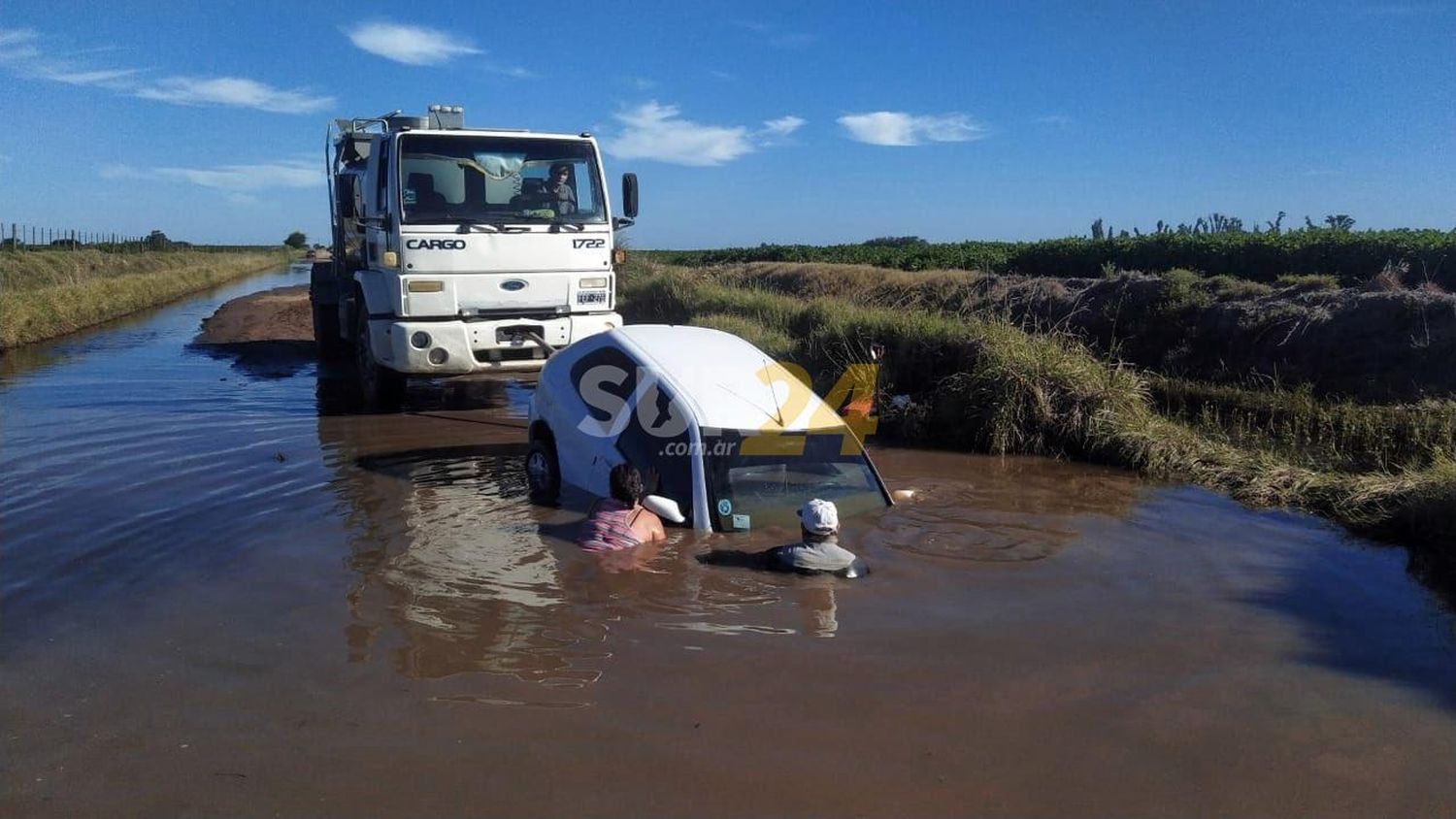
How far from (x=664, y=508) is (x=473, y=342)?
488 centimetres

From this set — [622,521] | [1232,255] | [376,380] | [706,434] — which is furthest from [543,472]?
[1232,255]

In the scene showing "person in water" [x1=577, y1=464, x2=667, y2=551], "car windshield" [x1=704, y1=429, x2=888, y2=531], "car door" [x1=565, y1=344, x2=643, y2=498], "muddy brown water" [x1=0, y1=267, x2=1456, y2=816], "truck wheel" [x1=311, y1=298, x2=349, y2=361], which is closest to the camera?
"muddy brown water" [x1=0, y1=267, x2=1456, y2=816]

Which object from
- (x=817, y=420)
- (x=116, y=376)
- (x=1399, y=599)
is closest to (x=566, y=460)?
(x=817, y=420)

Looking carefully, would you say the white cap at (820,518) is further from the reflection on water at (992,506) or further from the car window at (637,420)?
the reflection on water at (992,506)

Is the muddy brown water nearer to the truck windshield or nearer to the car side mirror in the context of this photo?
the car side mirror

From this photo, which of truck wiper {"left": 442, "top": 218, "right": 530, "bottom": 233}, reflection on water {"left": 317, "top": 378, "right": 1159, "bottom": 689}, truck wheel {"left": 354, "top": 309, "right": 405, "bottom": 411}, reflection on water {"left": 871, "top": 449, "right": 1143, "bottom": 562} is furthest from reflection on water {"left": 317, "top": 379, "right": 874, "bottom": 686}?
truck wheel {"left": 354, "top": 309, "right": 405, "bottom": 411}

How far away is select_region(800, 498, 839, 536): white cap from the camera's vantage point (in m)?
5.84

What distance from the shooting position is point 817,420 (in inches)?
267

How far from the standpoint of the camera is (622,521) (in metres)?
6.25

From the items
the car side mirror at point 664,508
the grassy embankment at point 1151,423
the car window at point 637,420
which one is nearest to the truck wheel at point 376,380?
the car window at point 637,420

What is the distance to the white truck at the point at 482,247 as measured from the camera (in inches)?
402

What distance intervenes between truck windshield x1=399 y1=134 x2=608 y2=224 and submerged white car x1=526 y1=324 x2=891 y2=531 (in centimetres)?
→ 337

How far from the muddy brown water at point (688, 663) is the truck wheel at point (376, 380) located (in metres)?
3.18

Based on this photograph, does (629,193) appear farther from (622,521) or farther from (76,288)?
(76,288)
